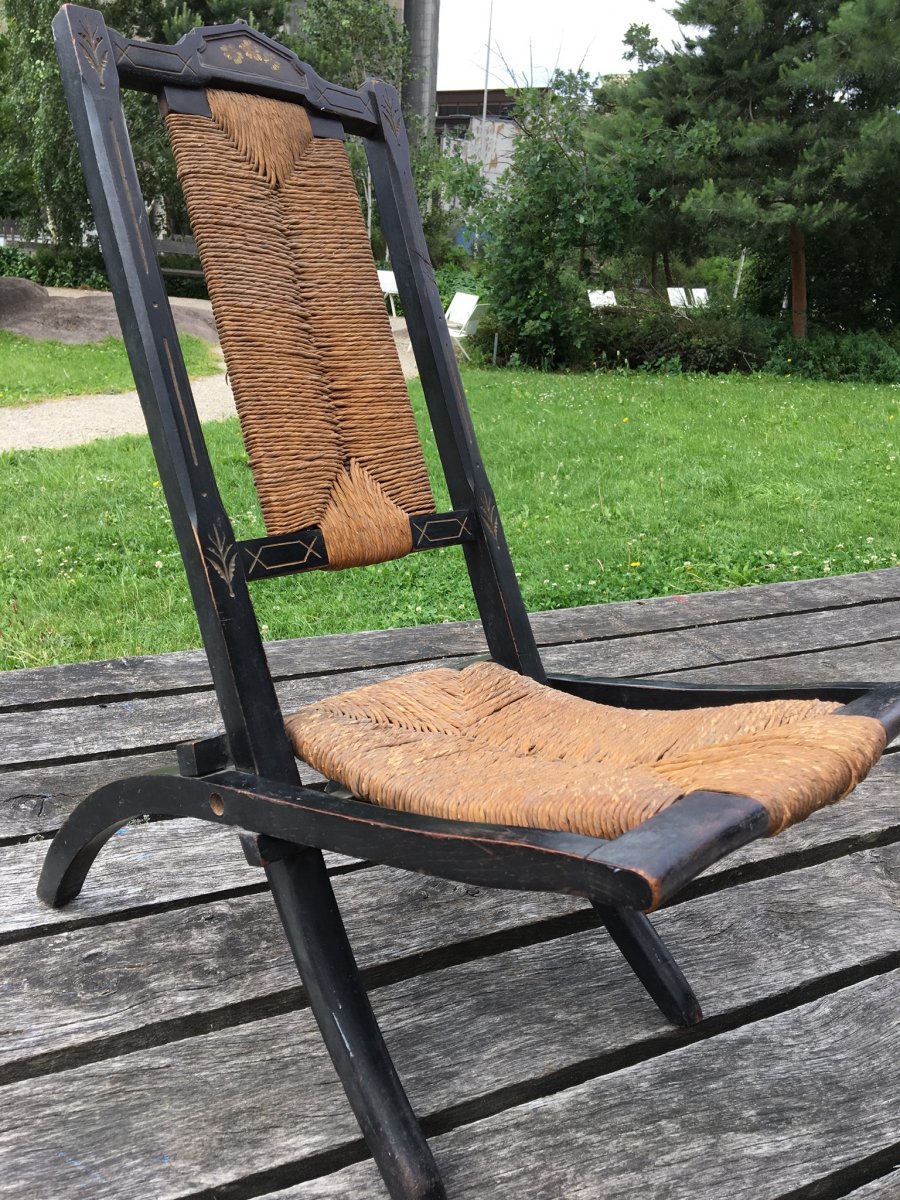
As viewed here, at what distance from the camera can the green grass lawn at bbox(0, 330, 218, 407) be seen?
885 centimetres

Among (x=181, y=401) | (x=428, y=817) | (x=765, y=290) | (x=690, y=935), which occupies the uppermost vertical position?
(x=765, y=290)

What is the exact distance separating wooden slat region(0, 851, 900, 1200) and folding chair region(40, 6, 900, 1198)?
0.10 meters

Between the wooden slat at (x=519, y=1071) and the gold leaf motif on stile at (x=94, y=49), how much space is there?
120 cm

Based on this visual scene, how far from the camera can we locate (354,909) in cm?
161

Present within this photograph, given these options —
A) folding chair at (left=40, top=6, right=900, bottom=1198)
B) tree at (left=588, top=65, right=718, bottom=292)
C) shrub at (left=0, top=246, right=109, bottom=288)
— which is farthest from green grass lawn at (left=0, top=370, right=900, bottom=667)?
shrub at (left=0, top=246, right=109, bottom=288)

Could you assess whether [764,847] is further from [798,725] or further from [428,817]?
[428,817]

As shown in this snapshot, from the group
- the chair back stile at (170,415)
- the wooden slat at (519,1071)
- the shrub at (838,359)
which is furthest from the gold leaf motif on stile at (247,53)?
the shrub at (838,359)

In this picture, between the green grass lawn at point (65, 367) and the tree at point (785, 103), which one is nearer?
the green grass lawn at point (65, 367)

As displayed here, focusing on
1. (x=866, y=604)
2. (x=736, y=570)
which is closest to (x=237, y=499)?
(x=736, y=570)

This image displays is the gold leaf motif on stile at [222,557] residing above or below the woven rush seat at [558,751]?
above

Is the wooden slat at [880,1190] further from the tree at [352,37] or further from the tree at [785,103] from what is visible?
→ the tree at [352,37]

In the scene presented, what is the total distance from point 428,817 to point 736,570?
3142 mm

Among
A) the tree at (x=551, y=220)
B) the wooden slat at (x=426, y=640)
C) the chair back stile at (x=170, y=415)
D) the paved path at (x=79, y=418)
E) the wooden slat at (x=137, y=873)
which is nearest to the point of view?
the chair back stile at (x=170, y=415)

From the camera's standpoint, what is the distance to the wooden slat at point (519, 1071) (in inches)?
45.4
